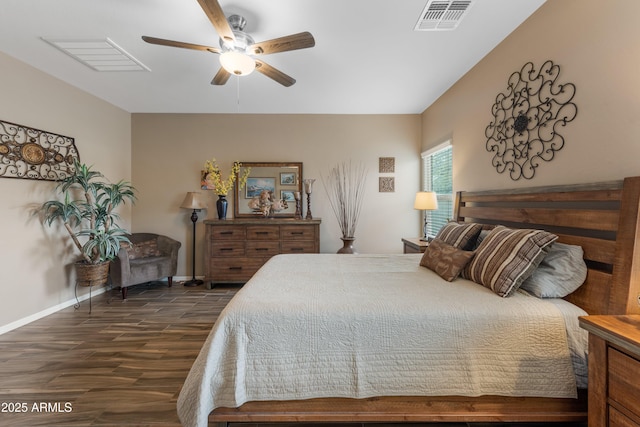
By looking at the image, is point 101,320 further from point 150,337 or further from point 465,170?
point 465,170

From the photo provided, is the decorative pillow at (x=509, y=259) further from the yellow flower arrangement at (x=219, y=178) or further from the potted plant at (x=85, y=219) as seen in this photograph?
the potted plant at (x=85, y=219)

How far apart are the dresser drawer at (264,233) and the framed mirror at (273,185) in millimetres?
413

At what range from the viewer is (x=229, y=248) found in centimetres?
360

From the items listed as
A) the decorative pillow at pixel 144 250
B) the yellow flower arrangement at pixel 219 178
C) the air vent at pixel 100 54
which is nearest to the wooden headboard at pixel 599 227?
the yellow flower arrangement at pixel 219 178

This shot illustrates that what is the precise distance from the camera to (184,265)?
4.00 metres

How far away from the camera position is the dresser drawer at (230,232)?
3600mm

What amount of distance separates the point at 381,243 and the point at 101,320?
3.59 m

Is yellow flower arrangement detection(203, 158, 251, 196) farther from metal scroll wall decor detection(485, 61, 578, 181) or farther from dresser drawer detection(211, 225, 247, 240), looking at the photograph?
metal scroll wall decor detection(485, 61, 578, 181)

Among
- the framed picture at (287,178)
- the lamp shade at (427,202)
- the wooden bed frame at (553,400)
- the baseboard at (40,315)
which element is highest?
the framed picture at (287,178)

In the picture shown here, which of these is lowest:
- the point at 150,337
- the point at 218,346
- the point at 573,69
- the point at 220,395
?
the point at 150,337

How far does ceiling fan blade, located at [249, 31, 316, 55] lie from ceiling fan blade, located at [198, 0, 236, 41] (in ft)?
0.61

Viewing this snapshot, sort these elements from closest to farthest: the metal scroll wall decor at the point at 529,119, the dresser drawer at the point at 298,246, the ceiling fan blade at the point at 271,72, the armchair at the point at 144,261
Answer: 1. the metal scroll wall decor at the point at 529,119
2. the ceiling fan blade at the point at 271,72
3. the armchair at the point at 144,261
4. the dresser drawer at the point at 298,246

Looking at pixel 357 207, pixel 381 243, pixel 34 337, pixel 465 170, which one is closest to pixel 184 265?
pixel 34 337

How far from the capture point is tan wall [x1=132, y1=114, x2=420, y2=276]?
400cm
